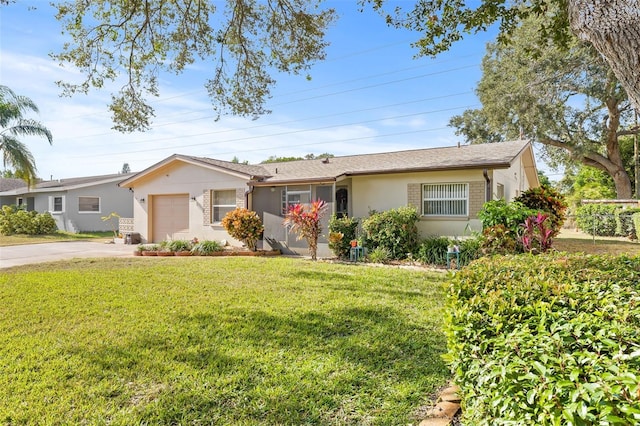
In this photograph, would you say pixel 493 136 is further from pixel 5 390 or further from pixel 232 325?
pixel 5 390

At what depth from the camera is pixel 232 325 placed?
4988 millimetres

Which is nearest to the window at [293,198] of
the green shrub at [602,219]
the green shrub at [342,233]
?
the green shrub at [342,233]

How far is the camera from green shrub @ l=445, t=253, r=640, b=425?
4.57 ft

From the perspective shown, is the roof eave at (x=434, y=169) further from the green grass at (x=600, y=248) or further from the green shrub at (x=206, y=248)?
the green shrub at (x=206, y=248)

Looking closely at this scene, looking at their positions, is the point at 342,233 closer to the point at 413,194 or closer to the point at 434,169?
the point at 413,194

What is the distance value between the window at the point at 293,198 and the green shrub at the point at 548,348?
35.4ft

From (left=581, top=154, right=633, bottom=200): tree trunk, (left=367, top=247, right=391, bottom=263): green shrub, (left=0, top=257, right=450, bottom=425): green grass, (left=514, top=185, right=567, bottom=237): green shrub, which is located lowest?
(left=0, top=257, right=450, bottom=425): green grass

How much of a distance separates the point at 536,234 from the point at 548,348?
877cm

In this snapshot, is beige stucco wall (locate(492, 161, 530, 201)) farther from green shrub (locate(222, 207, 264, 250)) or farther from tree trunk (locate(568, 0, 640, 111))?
tree trunk (locate(568, 0, 640, 111))

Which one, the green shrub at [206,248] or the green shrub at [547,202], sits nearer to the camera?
the green shrub at [547,202]

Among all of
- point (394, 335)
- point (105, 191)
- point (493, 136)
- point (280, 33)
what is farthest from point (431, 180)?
point (105, 191)

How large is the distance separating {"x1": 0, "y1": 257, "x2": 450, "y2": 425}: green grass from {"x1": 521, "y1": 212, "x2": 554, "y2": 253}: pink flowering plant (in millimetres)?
3497

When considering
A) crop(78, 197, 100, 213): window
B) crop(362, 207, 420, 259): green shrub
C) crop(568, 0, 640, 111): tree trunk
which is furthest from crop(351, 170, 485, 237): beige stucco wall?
crop(78, 197, 100, 213): window

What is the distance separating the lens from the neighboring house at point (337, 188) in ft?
39.6
